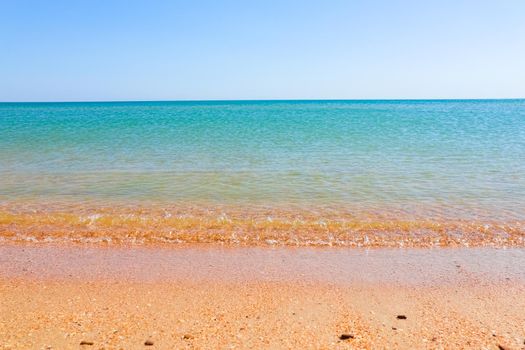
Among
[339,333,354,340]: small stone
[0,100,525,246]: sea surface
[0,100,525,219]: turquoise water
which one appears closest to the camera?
[339,333,354,340]: small stone

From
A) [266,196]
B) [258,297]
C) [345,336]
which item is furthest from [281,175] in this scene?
[345,336]

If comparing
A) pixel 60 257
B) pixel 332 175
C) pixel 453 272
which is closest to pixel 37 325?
pixel 60 257

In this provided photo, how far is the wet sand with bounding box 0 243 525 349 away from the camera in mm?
4617

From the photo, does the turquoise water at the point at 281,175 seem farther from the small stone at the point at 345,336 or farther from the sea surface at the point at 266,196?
the small stone at the point at 345,336

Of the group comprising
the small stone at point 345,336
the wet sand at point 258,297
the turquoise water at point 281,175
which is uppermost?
the turquoise water at point 281,175

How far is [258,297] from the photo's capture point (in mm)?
5684

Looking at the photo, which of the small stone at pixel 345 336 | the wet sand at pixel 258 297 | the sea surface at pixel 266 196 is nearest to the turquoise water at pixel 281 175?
the sea surface at pixel 266 196

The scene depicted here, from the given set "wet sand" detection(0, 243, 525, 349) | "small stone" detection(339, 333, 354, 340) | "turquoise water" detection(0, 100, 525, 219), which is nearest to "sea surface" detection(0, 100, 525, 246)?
"turquoise water" detection(0, 100, 525, 219)

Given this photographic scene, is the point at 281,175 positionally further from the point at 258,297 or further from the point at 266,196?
the point at 258,297

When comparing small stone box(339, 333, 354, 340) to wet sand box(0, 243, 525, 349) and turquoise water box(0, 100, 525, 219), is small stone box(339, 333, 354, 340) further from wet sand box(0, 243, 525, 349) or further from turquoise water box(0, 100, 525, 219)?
turquoise water box(0, 100, 525, 219)

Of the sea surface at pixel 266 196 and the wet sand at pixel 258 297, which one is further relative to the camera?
the sea surface at pixel 266 196

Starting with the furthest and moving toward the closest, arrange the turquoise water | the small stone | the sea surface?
the turquoise water < the sea surface < the small stone

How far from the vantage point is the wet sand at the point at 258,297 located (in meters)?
4.62

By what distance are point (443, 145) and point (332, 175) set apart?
12.5 m
